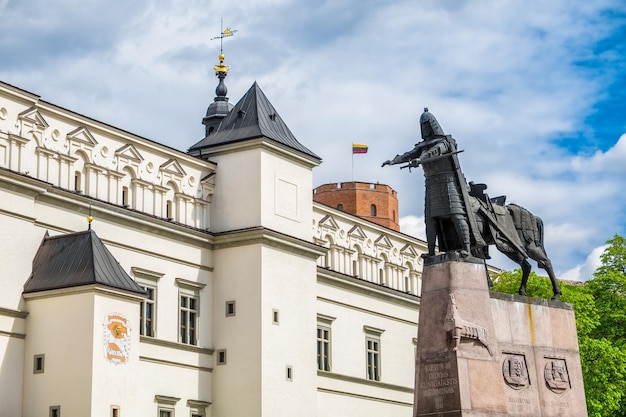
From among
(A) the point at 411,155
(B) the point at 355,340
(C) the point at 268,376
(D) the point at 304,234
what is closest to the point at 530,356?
(A) the point at 411,155

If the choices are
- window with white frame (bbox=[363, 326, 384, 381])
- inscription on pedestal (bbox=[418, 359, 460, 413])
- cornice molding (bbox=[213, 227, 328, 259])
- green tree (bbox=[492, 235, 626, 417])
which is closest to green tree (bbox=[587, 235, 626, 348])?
green tree (bbox=[492, 235, 626, 417])

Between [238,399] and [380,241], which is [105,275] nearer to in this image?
[238,399]

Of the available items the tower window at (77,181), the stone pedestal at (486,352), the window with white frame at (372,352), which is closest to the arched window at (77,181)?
the tower window at (77,181)

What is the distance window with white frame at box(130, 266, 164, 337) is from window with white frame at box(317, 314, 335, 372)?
31.8ft

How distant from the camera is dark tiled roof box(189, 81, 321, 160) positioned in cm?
4647

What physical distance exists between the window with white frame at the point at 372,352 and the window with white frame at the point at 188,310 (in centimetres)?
1131

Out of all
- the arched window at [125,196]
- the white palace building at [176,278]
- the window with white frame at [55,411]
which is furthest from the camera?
the arched window at [125,196]

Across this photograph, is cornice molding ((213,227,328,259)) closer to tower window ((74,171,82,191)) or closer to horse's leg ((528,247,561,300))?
tower window ((74,171,82,191))

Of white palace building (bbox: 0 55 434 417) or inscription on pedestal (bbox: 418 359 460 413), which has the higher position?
white palace building (bbox: 0 55 434 417)

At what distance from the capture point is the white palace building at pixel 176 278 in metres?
37.0

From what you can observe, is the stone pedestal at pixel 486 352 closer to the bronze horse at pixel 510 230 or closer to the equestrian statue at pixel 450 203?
the equestrian statue at pixel 450 203

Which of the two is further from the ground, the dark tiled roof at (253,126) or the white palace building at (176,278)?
the dark tiled roof at (253,126)

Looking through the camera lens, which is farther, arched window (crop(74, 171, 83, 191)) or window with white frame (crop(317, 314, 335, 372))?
window with white frame (crop(317, 314, 335, 372))

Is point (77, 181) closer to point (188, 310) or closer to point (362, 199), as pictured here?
point (188, 310)
